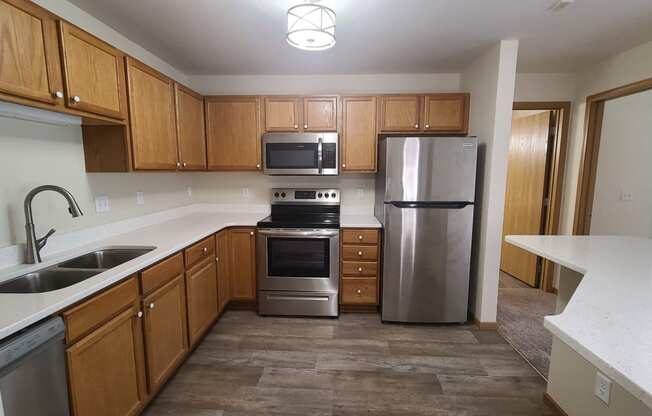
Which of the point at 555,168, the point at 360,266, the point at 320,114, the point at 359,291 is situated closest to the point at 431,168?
the point at 360,266

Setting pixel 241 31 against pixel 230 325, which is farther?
pixel 230 325

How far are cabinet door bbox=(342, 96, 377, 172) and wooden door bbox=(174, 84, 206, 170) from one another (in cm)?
142

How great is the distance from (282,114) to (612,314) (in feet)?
8.97

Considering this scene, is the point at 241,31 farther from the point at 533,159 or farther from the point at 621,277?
the point at 533,159

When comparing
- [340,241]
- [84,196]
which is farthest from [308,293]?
[84,196]

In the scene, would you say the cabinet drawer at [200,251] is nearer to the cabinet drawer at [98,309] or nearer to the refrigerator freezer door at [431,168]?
the cabinet drawer at [98,309]

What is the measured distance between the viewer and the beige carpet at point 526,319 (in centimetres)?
225

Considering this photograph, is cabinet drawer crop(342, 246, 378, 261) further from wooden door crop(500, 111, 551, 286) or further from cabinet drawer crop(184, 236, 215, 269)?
wooden door crop(500, 111, 551, 286)

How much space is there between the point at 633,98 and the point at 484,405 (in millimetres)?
3233

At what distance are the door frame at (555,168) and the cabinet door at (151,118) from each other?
340cm

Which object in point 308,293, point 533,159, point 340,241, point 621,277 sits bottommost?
point 308,293

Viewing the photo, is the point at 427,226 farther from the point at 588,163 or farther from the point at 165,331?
the point at 165,331

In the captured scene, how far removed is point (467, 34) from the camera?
7.25 feet

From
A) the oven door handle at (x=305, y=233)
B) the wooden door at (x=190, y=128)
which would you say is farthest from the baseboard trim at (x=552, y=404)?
the wooden door at (x=190, y=128)
